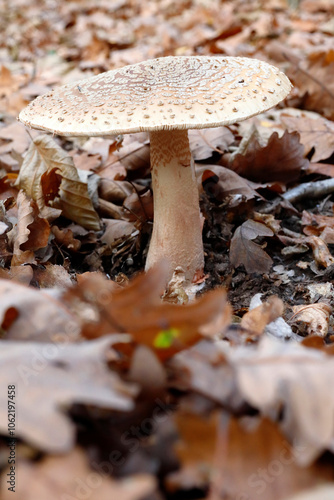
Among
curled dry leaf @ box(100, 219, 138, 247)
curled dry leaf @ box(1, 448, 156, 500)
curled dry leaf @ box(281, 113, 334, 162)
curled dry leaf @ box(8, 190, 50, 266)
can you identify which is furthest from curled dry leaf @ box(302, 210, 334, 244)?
curled dry leaf @ box(1, 448, 156, 500)

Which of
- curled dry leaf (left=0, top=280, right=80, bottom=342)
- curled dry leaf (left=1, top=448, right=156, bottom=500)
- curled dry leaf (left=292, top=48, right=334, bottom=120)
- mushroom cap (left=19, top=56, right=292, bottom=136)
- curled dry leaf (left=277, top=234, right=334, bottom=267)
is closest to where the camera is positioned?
curled dry leaf (left=1, top=448, right=156, bottom=500)

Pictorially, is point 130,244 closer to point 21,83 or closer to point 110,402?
point 110,402

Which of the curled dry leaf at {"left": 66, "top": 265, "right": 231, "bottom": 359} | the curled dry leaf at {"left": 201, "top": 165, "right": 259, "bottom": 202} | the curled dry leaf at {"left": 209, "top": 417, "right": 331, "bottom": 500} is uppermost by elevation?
the curled dry leaf at {"left": 66, "top": 265, "right": 231, "bottom": 359}

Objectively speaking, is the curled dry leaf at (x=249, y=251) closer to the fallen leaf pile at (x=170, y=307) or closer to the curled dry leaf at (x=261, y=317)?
the fallen leaf pile at (x=170, y=307)

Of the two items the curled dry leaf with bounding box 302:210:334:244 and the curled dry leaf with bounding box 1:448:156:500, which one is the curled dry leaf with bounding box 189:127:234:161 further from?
the curled dry leaf with bounding box 1:448:156:500

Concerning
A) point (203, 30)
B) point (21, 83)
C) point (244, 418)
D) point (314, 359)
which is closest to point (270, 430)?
point (244, 418)

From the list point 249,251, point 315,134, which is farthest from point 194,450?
point 315,134
